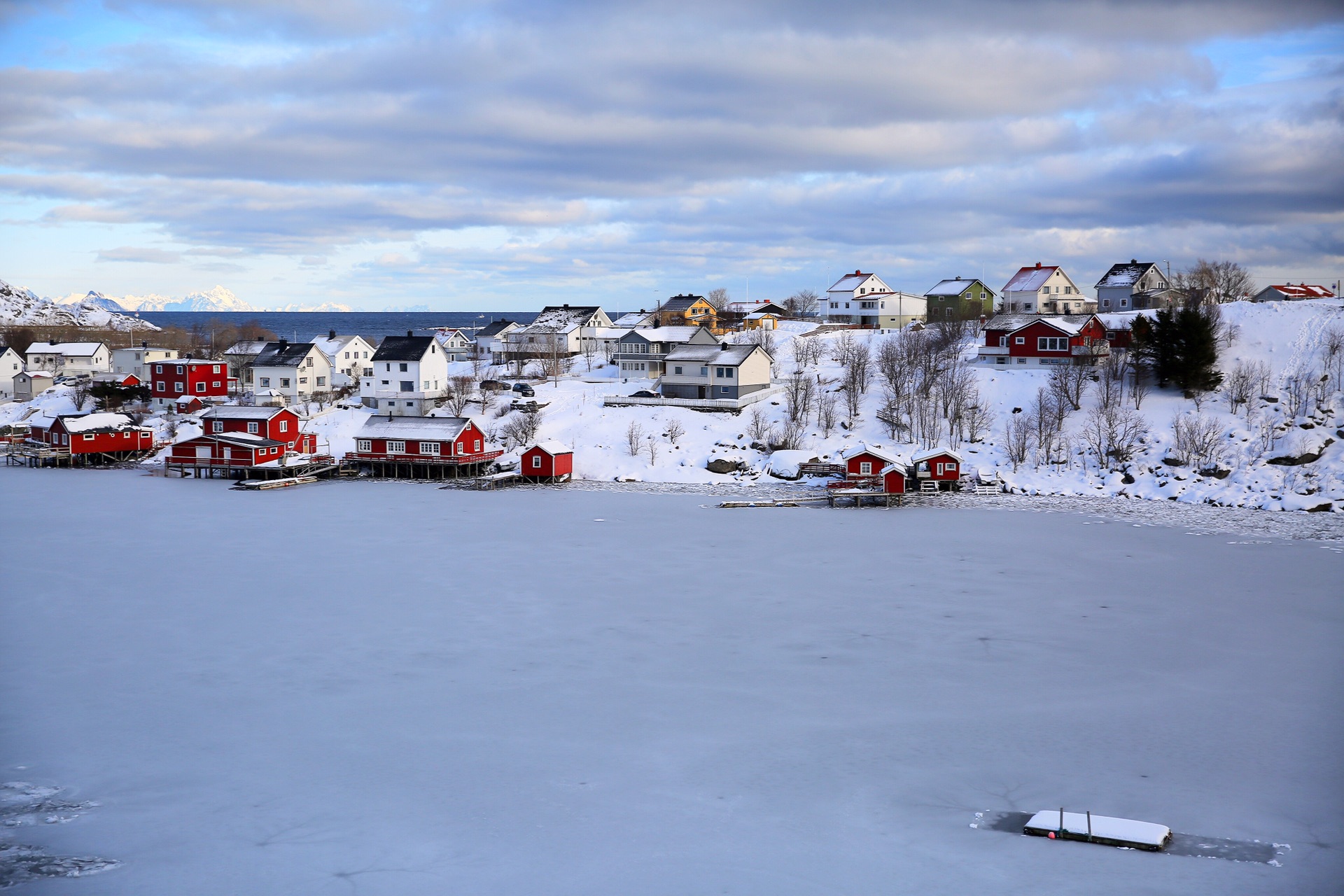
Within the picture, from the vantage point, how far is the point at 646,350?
67188 mm

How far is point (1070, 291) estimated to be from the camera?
3120 inches

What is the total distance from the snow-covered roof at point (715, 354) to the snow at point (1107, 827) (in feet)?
141

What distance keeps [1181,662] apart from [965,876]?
422 inches

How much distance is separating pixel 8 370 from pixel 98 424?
2809 centimetres

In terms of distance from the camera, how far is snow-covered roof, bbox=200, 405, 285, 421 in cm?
5172

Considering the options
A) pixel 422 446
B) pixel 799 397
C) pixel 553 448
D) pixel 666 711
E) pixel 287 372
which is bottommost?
pixel 666 711

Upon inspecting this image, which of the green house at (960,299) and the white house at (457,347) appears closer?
the green house at (960,299)

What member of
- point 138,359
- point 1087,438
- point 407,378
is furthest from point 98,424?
point 1087,438

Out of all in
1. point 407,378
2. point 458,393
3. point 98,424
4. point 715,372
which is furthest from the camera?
point 458,393

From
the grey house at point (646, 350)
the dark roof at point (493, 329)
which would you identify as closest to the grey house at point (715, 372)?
the grey house at point (646, 350)

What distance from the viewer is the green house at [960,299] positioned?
3177 inches

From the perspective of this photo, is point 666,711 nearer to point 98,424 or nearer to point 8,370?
point 98,424

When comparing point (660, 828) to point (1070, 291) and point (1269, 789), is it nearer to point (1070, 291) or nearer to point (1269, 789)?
point (1269, 789)

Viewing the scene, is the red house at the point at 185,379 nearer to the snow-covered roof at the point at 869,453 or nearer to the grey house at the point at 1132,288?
the snow-covered roof at the point at 869,453
